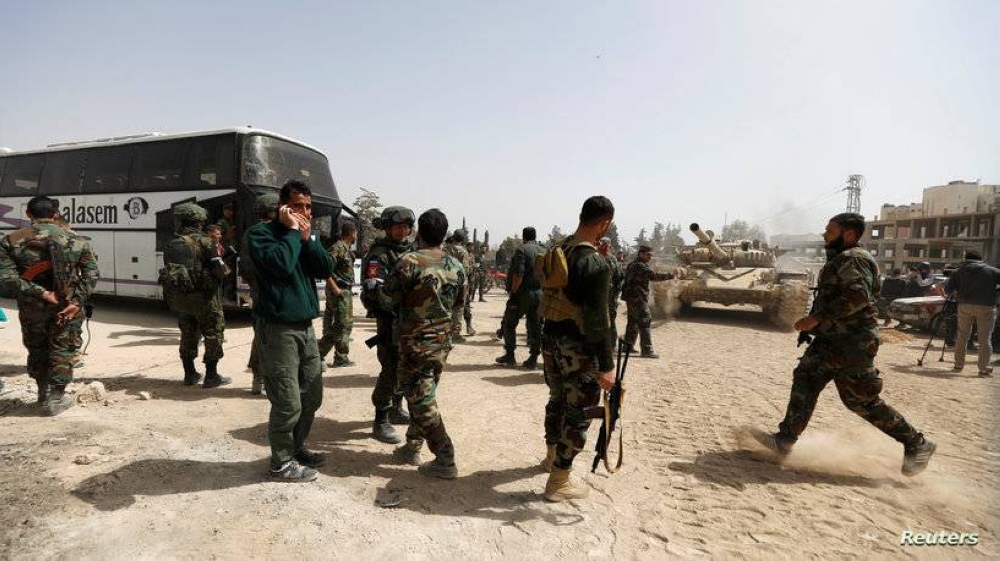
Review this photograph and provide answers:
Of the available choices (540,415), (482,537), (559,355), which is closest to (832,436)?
(540,415)

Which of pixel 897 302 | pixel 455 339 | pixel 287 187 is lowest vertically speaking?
pixel 455 339

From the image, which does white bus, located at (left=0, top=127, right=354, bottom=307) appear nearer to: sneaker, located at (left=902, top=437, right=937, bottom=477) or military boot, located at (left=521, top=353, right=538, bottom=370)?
military boot, located at (left=521, top=353, right=538, bottom=370)

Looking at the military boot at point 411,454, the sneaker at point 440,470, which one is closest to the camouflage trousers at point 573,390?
the sneaker at point 440,470

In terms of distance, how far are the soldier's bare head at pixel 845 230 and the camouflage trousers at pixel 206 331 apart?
18.9 feet

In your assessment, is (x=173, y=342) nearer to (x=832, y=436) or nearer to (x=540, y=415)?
(x=540, y=415)

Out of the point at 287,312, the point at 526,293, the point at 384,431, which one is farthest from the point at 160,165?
the point at 287,312

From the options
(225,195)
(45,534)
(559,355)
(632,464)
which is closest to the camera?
(45,534)

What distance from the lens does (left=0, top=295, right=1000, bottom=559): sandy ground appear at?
257 cm

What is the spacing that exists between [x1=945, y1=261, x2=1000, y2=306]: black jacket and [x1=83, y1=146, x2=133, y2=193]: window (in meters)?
14.4

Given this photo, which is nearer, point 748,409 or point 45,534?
point 45,534

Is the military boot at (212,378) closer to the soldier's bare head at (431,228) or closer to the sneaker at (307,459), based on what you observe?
the sneaker at (307,459)

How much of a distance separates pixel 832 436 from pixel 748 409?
898mm

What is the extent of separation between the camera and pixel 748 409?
17.0ft

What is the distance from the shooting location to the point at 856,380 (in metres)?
3.42
